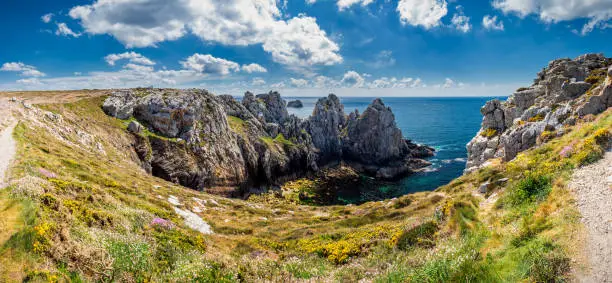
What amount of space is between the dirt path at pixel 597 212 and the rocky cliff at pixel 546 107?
17.8 m

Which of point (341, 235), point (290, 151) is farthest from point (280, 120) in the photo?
point (341, 235)

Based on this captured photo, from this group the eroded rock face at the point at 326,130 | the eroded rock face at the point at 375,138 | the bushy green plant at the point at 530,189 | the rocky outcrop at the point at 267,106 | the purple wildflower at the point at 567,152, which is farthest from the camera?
the eroded rock face at the point at 326,130

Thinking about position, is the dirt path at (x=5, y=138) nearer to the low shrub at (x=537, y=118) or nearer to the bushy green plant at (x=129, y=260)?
the bushy green plant at (x=129, y=260)

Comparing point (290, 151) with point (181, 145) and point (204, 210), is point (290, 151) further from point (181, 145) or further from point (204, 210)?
point (204, 210)

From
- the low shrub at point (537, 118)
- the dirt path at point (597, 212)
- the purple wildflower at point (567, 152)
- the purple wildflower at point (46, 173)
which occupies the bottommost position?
the purple wildflower at point (46, 173)

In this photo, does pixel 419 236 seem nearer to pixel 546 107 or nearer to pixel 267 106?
pixel 546 107

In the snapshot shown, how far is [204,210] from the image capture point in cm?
3553

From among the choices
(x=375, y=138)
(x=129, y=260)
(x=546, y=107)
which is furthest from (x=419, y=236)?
(x=375, y=138)

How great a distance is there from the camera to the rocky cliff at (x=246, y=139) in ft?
205

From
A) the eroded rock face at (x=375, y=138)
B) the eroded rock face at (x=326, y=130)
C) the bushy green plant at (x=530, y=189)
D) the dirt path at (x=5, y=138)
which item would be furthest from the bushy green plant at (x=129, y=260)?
the eroded rock face at (x=375, y=138)

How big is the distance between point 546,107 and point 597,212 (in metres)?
34.1

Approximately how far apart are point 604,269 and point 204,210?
Answer: 35.4 m

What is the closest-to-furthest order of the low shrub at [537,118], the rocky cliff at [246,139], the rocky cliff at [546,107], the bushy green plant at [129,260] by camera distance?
1. the bushy green plant at [129,260]
2. the rocky cliff at [546,107]
3. the low shrub at [537,118]
4. the rocky cliff at [246,139]

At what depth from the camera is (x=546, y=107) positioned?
36.6m
